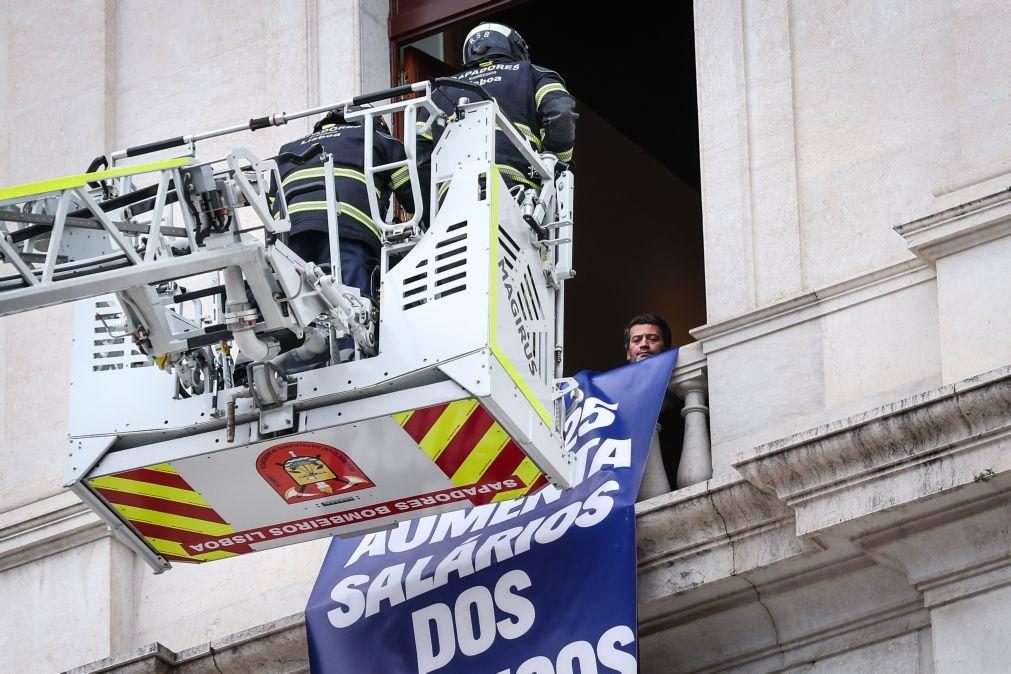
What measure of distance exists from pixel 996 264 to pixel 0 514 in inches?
243

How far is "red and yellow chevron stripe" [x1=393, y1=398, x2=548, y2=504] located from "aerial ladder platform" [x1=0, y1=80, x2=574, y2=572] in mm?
11

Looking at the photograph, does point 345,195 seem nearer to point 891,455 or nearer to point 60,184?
point 60,184

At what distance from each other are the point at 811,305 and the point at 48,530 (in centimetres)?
469

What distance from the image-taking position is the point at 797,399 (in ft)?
44.1

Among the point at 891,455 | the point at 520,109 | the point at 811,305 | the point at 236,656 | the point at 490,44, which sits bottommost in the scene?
the point at 236,656

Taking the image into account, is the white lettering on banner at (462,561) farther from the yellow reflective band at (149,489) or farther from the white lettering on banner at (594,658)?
the yellow reflective band at (149,489)

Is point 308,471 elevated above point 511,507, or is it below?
below

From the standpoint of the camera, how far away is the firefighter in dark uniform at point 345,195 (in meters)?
13.1

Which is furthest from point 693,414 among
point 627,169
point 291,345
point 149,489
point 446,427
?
point 627,169

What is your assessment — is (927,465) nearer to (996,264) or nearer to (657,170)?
(996,264)

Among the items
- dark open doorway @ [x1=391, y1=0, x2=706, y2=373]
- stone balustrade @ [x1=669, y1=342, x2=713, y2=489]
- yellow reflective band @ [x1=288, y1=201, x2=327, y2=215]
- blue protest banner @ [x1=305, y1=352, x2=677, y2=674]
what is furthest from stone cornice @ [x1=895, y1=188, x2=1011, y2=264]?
A: dark open doorway @ [x1=391, y1=0, x2=706, y2=373]

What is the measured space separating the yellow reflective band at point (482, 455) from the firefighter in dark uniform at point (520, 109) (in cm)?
159

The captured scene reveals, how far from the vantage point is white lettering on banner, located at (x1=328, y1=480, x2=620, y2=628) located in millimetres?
13312

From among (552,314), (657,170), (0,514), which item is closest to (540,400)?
(552,314)
